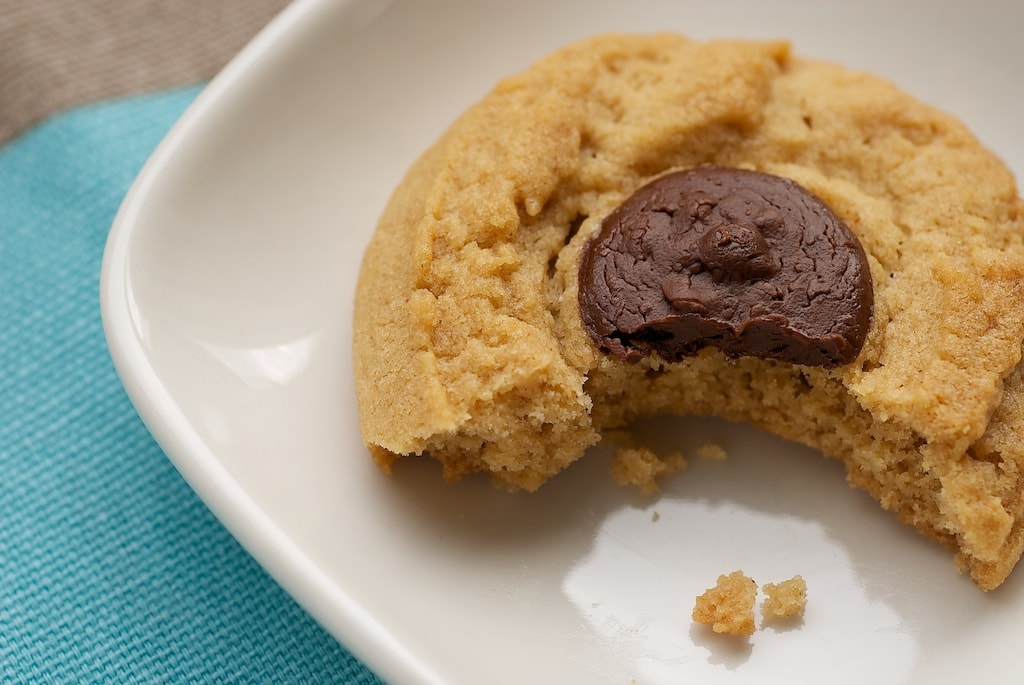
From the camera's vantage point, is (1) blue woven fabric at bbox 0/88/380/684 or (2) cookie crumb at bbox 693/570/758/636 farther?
(1) blue woven fabric at bbox 0/88/380/684

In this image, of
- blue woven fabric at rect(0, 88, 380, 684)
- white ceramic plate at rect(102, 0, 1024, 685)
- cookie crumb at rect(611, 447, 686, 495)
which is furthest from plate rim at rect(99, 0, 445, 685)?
cookie crumb at rect(611, 447, 686, 495)

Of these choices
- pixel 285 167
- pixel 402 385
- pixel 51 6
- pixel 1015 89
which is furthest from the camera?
pixel 51 6

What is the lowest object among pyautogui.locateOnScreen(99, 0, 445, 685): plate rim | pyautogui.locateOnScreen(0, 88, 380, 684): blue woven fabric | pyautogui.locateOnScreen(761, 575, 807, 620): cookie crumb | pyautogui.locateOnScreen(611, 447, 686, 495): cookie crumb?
pyautogui.locateOnScreen(0, 88, 380, 684): blue woven fabric

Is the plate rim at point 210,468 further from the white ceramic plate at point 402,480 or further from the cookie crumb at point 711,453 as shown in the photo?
the cookie crumb at point 711,453

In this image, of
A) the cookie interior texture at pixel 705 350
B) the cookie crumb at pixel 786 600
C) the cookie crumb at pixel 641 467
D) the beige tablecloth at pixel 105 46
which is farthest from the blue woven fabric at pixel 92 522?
the cookie crumb at pixel 786 600

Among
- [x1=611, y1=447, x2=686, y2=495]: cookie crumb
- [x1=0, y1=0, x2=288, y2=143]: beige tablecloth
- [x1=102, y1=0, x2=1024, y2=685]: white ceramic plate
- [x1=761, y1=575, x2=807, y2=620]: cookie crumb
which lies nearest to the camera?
[x1=102, y1=0, x2=1024, y2=685]: white ceramic plate

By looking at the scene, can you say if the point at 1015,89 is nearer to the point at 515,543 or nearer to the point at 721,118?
the point at 721,118

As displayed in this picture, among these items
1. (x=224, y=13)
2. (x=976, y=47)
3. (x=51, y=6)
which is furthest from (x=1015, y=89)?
(x=51, y=6)

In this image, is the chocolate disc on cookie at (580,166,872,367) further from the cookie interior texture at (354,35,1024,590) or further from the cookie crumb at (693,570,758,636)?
the cookie crumb at (693,570,758,636)
